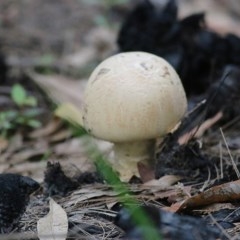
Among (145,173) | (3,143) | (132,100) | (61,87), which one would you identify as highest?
(132,100)

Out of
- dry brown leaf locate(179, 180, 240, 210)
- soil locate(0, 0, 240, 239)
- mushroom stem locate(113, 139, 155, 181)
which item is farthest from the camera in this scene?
mushroom stem locate(113, 139, 155, 181)

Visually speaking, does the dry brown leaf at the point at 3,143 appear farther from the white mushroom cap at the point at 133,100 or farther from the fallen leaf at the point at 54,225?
the fallen leaf at the point at 54,225

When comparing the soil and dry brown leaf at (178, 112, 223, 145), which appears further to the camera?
dry brown leaf at (178, 112, 223, 145)

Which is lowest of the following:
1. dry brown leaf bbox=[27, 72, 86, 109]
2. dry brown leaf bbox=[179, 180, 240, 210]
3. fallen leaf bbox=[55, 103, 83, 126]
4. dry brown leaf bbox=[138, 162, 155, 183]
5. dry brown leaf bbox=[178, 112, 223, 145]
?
dry brown leaf bbox=[27, 72, 86, 109]

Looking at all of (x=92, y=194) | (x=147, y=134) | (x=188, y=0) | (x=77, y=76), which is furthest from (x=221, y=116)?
(x=188, y=0)

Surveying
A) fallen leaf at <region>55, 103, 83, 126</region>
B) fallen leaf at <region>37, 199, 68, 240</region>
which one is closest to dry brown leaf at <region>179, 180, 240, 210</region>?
fallen leaf at <region>37, 199, 68, 240</region>

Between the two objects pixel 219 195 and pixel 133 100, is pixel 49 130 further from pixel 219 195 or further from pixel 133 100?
pixel 219 195

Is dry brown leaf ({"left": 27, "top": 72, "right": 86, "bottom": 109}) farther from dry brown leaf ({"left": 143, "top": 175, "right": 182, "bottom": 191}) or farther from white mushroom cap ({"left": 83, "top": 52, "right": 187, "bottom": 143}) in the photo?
dry brown leaf ({"left": 143, "top": 175, "right": 182, "bottom": 191})

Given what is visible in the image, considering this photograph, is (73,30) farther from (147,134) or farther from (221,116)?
(147,134)

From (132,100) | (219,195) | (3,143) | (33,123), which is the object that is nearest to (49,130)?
(33,123)
